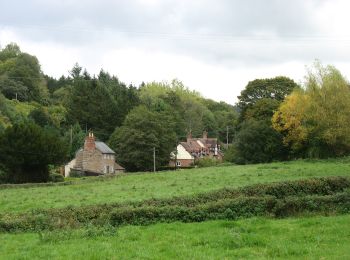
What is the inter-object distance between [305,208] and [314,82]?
43.4 meters

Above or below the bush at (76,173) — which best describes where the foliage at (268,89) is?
above

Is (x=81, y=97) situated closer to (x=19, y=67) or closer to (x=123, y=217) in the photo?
(x=19, y=67)

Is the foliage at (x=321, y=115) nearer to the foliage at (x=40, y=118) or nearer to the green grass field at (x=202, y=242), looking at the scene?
the green grass field at (x=202, y=242)

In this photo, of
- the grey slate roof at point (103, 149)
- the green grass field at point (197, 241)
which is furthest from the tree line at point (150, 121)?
the green grass field at point (197, 241)

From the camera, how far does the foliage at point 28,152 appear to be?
2197 inches

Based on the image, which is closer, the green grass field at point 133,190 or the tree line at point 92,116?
the green grass field at point 133,190

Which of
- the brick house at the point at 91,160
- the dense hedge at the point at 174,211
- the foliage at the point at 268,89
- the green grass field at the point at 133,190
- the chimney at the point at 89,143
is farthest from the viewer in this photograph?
the foliage at the point at 268,89

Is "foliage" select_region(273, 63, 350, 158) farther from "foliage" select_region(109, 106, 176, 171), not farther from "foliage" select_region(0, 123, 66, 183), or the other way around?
"foliage" select_region(0, 123, 66, 183)

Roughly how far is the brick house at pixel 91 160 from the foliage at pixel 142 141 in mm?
4002

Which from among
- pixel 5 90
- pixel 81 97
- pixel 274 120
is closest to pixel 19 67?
pixel 5 90

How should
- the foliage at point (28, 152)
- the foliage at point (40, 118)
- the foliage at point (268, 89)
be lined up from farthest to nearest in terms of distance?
1. the foliage at point (268, 89)
2. the foliage at point (40, 118)
3. the foliage at point (28, 152)

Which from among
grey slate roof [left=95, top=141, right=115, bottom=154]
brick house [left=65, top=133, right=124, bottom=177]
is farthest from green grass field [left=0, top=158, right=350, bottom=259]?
grey slate roof [left=95, top=141, right=115, bottom=154]

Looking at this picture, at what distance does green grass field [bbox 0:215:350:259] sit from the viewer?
11.8 metres

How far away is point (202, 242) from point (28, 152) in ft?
151
